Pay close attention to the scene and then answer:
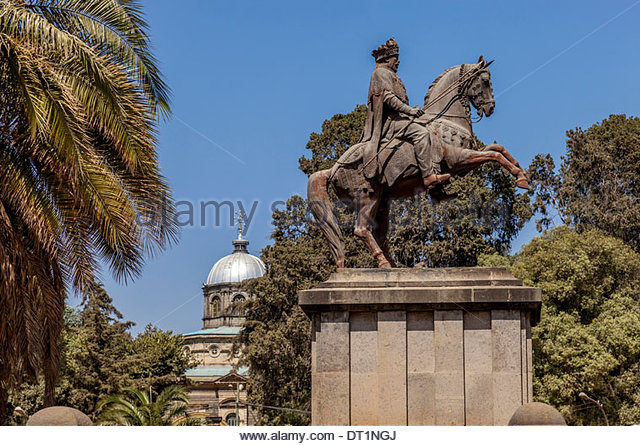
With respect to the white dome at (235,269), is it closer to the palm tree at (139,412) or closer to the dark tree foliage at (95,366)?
the dark tree foliage at (95,366)

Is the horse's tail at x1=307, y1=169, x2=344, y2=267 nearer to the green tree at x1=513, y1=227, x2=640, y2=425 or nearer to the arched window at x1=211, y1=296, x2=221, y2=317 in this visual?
the green tree at x1=513, y1=227, x2=640, y2=425

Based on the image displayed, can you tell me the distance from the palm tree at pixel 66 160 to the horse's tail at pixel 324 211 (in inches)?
128

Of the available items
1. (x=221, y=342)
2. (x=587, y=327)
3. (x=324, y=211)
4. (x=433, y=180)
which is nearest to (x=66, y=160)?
(x=324, y=211)

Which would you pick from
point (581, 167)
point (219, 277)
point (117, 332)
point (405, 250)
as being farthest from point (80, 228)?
point (219, 277)

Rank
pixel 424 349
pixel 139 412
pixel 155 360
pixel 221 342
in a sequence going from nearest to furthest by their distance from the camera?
1. pixel 424 349
2. pixel 139 412
3. pixel 155 360
4. pixel 221 342

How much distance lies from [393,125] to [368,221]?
158 centimetres

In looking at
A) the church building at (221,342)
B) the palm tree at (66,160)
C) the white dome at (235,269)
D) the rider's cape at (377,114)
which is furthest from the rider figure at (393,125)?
the white dome at (235,269)

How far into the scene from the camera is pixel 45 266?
18359 millimetres

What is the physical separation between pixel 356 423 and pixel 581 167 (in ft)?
112

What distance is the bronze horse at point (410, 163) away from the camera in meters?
15.5

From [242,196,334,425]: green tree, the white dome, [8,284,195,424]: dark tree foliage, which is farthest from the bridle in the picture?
the white dome

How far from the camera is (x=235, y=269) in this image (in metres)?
119

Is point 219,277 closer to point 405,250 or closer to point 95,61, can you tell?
point 405,250

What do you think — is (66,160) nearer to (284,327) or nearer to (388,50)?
(388,50)
